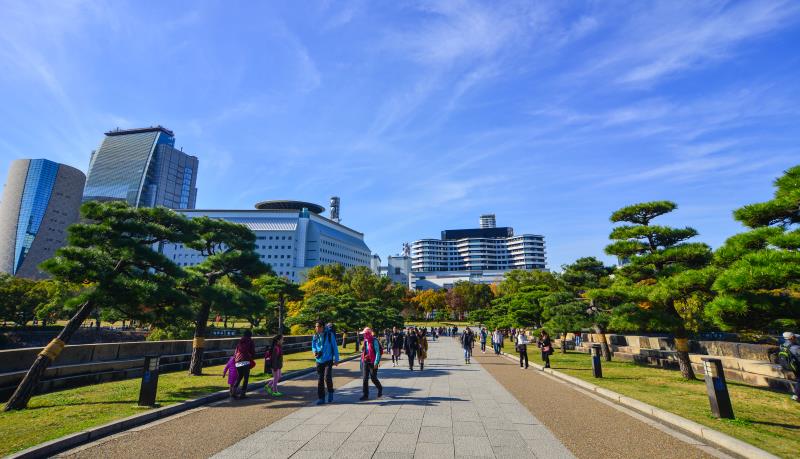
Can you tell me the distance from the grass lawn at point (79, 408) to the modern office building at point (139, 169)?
173 meters

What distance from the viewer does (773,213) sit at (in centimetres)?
845

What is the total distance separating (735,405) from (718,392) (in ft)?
7.87

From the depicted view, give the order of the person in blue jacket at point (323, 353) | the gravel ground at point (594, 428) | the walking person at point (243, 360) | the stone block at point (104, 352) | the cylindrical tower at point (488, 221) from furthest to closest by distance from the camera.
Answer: the cylindrical tower at point (488, 221), the stone block at point (104, 352), the walking person at point (243, 360), the person in blue jacket at point (323, 353), the gravel ground at point (594, 428)

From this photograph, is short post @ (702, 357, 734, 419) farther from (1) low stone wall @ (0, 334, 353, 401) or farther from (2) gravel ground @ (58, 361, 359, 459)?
(1) low stone wall @ (0, 334, 353, 401)

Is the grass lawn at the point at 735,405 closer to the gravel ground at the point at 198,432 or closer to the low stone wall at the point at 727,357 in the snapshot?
the low stone wall at the point at 727,357

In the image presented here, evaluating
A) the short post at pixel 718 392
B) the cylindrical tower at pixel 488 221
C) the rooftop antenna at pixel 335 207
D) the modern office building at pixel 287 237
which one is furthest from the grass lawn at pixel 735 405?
the cylindrical tower at pixel 488 221

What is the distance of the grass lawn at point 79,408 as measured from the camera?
5.88m

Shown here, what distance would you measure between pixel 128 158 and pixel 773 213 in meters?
200

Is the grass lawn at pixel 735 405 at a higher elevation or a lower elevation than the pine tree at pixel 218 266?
lower

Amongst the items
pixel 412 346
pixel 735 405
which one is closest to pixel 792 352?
pixel 735 405

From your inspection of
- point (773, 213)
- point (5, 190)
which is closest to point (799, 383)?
point (773, 213)

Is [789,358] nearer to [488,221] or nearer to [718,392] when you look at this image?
[718,392]

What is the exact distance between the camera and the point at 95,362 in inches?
470

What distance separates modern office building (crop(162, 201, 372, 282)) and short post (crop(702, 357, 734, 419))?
115621mm
